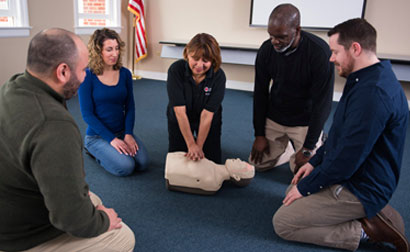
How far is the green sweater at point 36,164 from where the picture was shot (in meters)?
0.95

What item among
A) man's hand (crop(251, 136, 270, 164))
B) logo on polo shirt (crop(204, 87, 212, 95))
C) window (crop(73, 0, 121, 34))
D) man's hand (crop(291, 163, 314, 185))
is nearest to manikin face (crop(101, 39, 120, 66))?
logo on polo shirt (crop(204, 87, 212, 95))

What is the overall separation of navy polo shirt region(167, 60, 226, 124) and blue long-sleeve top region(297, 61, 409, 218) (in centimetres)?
82

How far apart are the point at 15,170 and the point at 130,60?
196 inches

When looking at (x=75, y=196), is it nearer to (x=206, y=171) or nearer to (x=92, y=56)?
(x=206, y=171)

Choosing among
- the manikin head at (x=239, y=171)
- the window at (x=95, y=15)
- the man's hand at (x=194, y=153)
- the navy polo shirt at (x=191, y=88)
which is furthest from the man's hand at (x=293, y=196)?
the window at (x=95, y=15)

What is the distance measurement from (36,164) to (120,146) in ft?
4.63

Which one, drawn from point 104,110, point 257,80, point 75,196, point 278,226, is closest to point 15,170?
point 75,196

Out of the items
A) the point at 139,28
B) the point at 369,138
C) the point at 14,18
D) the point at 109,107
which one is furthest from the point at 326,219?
the point at 139,28

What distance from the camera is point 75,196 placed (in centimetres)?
101

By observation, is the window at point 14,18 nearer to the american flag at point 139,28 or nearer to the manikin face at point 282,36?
the american flag at point 139,28

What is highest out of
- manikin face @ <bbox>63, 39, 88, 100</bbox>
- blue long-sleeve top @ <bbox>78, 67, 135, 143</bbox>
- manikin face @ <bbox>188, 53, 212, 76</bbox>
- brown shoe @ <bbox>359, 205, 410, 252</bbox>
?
manikin face @ <bbox>63, 39, 88, 100</bbox>

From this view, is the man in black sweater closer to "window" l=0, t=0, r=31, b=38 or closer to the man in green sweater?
the man in green sweater

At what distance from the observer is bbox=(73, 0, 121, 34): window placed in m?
4.78

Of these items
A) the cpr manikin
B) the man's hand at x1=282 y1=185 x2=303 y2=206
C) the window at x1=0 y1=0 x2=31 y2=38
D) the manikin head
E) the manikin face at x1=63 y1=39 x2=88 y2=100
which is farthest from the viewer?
the window at x1=0 y1=0 x2=31 y2=38
